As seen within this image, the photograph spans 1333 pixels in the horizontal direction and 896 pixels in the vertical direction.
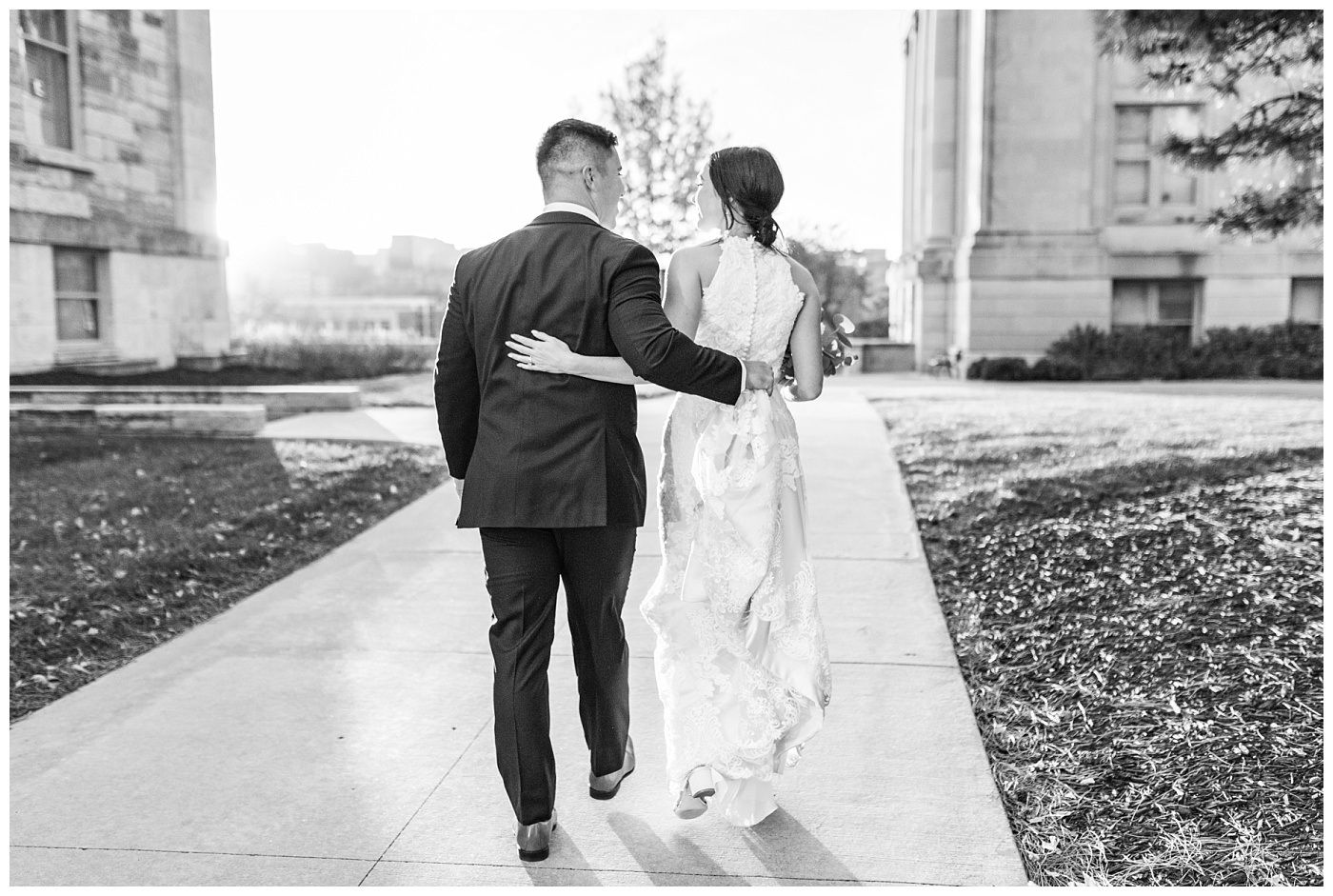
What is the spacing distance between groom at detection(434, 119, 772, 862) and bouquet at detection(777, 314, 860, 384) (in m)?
0.22

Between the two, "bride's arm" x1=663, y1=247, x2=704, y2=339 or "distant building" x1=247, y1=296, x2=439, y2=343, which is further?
"distant building" x1=247, y1=296, x2=439, y2=343

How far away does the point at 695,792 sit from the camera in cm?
361

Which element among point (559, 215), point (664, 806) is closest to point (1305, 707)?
point (664, 806)

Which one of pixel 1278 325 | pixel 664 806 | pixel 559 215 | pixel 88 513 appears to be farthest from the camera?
pixel 1278 325

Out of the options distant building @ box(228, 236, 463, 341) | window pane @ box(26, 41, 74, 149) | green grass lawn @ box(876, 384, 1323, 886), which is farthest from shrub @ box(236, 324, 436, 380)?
distant building @ box(228, 236, 463, 341)

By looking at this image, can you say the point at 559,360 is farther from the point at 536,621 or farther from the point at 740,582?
the point at 740,582

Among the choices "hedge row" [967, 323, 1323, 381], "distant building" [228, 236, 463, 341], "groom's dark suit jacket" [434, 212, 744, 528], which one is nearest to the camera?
"groom's dark suit jacket" [434, 212, 744, 528]

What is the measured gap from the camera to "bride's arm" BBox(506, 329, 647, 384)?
3.31 m

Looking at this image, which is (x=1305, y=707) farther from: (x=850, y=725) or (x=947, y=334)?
(x=947, y=334)

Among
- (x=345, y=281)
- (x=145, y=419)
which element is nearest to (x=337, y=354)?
→ (x=145, y=419)

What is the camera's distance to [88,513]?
845 centimetres

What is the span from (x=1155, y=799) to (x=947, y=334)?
21.8m

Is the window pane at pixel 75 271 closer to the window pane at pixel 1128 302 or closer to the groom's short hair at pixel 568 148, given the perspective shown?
the groom's short hair at pixel 568 148

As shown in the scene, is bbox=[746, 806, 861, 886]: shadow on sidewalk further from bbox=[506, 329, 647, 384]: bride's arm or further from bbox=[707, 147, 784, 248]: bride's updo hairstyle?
bbox=[707, 147, 784, 248]: bride's updo hairstyle
